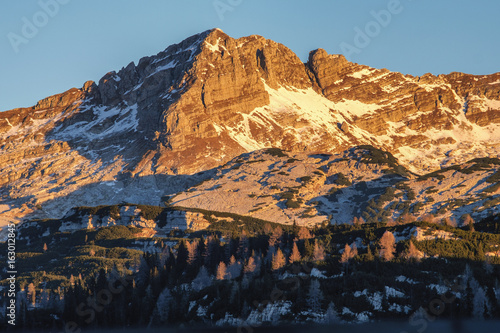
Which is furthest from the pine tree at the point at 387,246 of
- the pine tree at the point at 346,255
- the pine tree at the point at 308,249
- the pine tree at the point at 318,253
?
the pine tree at the point at 308,249

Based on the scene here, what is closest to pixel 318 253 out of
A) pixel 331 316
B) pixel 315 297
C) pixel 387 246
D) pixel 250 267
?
pixel 387 246

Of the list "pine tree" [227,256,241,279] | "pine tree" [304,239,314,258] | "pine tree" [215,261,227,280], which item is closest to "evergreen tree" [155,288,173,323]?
"pine tree" [215,261,227,280]

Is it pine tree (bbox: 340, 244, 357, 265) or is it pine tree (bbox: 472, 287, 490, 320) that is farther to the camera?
pine tree (bbox: 340, 244, 357, 265)

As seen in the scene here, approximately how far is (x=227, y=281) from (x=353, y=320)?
34.5 metres

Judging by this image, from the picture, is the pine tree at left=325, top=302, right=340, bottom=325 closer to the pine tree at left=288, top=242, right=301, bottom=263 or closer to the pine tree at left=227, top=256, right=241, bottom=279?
the pine tree at left=288, top=242, right=301, bottom=263

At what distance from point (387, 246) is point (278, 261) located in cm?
2464

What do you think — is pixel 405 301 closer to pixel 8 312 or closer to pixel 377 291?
pixel 377 291

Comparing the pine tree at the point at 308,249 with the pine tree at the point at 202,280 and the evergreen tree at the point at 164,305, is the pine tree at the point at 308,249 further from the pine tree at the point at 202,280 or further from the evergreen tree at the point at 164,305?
the evergreen tree at the point at 164,305

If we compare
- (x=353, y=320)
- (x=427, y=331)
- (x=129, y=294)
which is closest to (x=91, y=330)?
(x=129, y=294)

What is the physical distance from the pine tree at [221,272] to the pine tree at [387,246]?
119 feet

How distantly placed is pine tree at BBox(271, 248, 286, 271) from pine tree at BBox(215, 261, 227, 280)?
12.1 m

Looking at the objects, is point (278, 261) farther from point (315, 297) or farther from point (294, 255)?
point (315, 297)

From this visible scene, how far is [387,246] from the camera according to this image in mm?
180000

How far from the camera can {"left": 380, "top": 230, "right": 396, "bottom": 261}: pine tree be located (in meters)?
177
